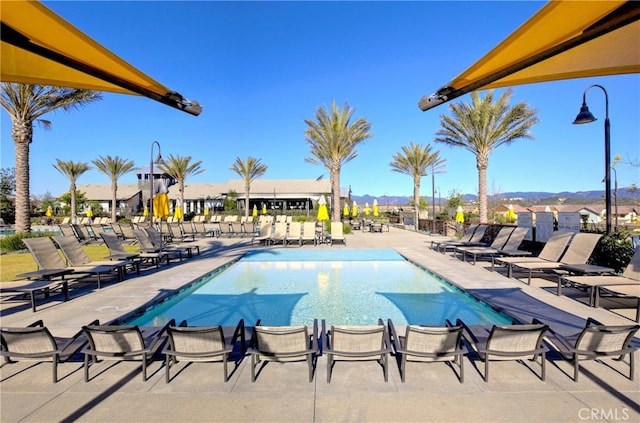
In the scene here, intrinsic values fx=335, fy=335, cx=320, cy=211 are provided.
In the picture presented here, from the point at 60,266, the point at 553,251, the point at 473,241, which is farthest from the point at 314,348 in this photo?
the point at 473,241

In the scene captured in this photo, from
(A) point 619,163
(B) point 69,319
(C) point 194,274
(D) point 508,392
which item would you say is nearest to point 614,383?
(D) point 508,392

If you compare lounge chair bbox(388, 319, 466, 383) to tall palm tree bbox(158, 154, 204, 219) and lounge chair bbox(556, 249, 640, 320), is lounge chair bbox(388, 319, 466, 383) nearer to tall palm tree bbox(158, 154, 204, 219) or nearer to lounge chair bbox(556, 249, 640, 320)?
lounge chair bbox(556, 249, 640, 320)

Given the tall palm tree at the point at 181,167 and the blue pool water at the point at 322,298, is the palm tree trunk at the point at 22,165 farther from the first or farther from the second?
the tall palm tree at the point at 181,167

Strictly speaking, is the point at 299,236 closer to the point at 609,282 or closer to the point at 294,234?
the point at 294,234

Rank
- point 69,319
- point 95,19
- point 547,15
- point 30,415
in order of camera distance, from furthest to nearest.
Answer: point 95,19
point 69,319
point 30,415
point 547,15

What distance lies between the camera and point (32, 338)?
11.0 feet

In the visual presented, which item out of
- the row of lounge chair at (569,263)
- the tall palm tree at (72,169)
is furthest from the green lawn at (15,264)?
the tall palm tree at (72,169)

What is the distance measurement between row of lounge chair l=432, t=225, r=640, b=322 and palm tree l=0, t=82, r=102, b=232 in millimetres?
16746

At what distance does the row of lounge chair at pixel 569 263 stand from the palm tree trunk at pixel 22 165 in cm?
1679

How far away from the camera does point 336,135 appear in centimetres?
2139

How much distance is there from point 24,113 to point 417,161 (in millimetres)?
26236

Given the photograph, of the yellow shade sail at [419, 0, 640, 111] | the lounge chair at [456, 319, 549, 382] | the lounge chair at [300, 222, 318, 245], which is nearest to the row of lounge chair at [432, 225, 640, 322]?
the lounge chair at [456, 319, 549, 382]

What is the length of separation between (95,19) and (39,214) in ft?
131

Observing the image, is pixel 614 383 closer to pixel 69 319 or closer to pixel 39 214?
pixel 69 319
